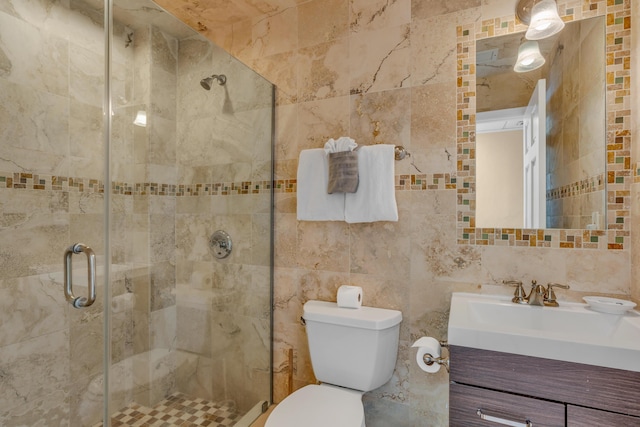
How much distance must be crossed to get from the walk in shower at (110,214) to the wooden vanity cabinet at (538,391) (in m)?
1.05

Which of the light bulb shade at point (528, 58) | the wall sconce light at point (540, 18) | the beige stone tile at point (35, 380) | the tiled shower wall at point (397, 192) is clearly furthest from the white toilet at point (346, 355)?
the wall sconce light at point (540, 18)

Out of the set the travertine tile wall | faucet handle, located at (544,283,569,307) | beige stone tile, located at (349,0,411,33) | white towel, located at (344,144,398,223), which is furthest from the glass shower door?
the travertine tile wall

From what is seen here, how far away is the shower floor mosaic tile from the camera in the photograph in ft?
3.98

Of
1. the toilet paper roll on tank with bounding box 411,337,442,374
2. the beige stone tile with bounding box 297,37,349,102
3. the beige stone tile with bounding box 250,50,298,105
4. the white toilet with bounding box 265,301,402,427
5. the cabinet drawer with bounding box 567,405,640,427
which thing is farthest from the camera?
the beige stone tile with bounding box 250,50,298,105

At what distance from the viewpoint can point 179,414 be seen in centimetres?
137

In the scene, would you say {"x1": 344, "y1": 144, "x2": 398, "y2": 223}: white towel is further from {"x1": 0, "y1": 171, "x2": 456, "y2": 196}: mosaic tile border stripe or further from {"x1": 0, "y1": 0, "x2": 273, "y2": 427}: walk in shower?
{"x1": 0, "y1": 0, "x2": 273, "y2": 427}: walk in shower

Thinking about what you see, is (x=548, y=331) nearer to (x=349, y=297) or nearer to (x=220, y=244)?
(x=349, y=297)

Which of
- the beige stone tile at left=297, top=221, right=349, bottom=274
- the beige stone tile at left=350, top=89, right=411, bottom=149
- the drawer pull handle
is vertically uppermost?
the beige stone tile at left=350, top=89, right=411, bottom=149

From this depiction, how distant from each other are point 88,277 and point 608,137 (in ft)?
6.59

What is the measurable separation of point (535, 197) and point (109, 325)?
1683 millimetres

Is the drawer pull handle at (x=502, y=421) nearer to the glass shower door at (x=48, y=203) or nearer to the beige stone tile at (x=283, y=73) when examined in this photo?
the glass shower door at (x=48, y=203)

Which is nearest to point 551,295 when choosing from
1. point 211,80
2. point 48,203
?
point 211,80

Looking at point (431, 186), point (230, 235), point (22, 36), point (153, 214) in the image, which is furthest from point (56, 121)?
point (431, 186)

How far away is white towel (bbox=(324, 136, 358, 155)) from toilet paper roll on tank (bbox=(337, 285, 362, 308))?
0.65 meters
